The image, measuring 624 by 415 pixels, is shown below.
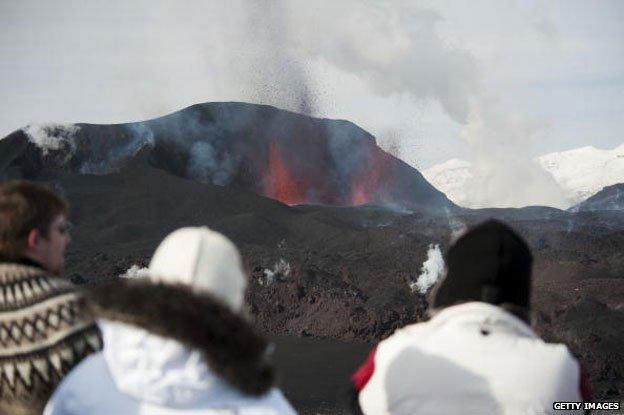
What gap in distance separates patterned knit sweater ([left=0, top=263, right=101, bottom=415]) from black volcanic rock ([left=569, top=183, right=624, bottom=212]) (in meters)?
63.8

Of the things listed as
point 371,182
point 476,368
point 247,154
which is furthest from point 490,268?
point 371,182

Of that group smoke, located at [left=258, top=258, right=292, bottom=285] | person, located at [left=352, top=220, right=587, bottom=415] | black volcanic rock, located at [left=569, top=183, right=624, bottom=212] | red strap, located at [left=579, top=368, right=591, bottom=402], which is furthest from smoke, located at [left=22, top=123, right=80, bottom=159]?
red strap, located at [left=579, top=368, right=591, bottom=402]

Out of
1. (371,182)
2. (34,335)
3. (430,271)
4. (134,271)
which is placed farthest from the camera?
(371,182)

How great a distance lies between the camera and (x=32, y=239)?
8.27 ft

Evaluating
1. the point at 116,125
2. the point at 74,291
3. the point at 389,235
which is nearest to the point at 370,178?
the point at 116,125

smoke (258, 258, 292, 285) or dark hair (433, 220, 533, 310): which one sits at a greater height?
dark hair (433, 220, 533, 310)

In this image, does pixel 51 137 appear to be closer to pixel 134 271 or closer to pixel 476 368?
pixel 134 271

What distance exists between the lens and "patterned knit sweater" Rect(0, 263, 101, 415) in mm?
2465

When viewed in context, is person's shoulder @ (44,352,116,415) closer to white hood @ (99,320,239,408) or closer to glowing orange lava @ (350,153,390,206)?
white hood @ (99,320,239,408)

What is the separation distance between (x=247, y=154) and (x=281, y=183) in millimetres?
3313

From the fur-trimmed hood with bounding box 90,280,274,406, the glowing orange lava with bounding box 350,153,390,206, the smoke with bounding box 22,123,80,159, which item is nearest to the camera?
the fur-trimmed hood with bounding box 90,280,274,406

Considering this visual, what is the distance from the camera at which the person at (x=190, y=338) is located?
5.98 ft

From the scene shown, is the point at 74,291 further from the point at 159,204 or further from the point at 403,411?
the point at 159,204

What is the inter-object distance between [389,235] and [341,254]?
99.0 inches
